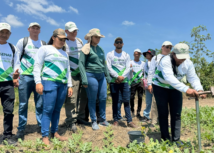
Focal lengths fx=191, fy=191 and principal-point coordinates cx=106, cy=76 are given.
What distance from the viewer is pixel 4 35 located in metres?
3.60

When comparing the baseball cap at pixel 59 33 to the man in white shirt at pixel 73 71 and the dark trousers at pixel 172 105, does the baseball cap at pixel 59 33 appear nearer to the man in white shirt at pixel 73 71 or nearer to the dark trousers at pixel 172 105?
the man in white shirt at pixel 73 71

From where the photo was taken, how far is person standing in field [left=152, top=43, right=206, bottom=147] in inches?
126

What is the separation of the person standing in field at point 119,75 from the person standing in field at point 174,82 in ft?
3.75

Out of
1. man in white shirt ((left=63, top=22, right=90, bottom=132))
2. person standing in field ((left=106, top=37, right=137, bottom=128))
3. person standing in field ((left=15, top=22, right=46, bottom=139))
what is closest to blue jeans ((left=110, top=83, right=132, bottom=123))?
person standing in field ((left=106, top=37, right=137, bottom=128))

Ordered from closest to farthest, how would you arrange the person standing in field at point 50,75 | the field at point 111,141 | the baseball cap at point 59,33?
the field at point 111,141
the person standing in field at point 50,75
the baseball cap at point 59,33

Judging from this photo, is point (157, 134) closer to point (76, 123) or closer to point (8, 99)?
point (76, 123)

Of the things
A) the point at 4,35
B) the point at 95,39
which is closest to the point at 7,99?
the point at 4,35

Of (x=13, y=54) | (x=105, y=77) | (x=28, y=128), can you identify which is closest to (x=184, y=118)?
(x=105, y=77)

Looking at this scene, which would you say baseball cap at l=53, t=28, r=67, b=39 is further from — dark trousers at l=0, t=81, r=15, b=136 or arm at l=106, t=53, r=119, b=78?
arm at l=106, t=53, r=119, b=78

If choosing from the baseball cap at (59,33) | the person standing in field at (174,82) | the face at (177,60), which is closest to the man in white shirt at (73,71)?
the baseball cap at (59,33)

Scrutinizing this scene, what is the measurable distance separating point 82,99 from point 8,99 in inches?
62.1

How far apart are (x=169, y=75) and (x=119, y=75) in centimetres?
164

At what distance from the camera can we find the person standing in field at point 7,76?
11.6 ft

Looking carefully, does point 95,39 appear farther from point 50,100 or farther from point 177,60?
point 177,60
